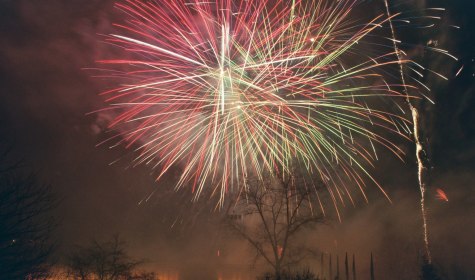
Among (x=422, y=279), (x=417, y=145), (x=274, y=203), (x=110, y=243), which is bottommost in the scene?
(x=422, y=279)

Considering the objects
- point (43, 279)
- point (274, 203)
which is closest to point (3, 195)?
point (43, 279)

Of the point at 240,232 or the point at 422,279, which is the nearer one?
the point at 240,232

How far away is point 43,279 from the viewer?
2361 centimetres

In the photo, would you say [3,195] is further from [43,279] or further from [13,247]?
[43,279]

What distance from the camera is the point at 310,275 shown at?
16.4 metres

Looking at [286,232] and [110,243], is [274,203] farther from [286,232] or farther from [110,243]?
[110,243]

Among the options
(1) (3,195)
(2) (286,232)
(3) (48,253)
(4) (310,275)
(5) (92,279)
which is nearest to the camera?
(4) (310,275)

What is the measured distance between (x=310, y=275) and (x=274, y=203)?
810 centimetres

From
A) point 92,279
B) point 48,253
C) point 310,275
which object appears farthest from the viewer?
point 92,279

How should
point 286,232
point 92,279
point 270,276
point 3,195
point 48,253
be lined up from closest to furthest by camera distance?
1. point 270,276
2. point 3,195
3. point 48,253
4. point 286,232
5. point 92,279

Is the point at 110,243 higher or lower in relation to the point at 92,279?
higher

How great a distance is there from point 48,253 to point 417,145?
19185mm

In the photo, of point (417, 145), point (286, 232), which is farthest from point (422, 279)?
point (417, 145)

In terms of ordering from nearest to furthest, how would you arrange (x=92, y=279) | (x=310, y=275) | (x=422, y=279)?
(x=310, y=275), (x=92, y=279), (x=422, y=279)
